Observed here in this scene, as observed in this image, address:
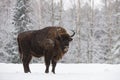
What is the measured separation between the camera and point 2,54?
39.8 meters

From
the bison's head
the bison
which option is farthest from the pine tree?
the bison's head

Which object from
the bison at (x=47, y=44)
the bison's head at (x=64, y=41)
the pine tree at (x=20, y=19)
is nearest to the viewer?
the bison's head at (x=64, y=41)

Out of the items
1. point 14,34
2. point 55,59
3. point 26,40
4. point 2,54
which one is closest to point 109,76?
point 55,59

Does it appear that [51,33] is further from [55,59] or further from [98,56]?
[98,56]

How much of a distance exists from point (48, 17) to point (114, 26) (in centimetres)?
938

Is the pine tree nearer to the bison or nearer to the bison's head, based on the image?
the bison

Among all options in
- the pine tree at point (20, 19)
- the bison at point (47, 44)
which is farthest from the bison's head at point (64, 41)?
the pine tree at point (20, 19)

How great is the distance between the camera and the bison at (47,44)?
13954 millimetres

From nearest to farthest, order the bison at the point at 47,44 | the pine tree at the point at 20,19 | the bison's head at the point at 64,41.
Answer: the bison's head at the point at 64,41 → the bison at the point at 47,44 → the pine tree at the point at 20,19

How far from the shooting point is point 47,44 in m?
14.1

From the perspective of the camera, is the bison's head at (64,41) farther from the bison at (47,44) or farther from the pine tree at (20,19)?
the pine tree at (20,19)

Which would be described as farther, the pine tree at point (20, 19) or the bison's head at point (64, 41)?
the pine tree at point (20, 19)

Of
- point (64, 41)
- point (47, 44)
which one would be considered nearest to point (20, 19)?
point (47, 44)

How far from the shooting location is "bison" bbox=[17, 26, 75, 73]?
45.8 feet
